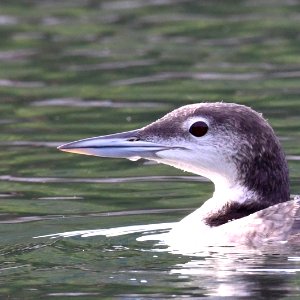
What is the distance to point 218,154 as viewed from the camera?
1066 centimetres

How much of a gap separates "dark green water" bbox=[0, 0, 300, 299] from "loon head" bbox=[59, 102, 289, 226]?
2.04 ft

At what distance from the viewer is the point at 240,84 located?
1633 centimetres

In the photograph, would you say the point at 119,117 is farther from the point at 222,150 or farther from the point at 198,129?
the point at 222,150

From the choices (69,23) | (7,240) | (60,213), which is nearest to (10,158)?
(60,213)

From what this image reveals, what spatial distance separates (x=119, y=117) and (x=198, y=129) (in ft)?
14.3

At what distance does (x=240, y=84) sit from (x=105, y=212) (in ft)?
16.4

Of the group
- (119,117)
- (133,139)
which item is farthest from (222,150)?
(119,117)

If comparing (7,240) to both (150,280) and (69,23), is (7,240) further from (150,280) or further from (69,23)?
(69,23)

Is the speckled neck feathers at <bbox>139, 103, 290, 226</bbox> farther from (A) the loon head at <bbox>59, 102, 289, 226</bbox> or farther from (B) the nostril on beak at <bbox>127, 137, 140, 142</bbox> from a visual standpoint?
(B) the nostril on beak at <bbox>127, 137, 140, 142</bbox>

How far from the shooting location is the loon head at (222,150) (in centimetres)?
1051

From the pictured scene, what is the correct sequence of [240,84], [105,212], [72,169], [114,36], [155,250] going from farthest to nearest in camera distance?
1. [114,36]
2. [240,84]
3. [72,169]
4. [105,212]
5. [155,250]

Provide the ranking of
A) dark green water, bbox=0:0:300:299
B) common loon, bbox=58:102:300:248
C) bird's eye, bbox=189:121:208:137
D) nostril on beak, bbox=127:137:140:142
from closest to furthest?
1. dark green water, bbox=0:0:300:299
2. common loon, bbox=58:102:300:248
3. bird's eye, bbox=189:121:208:137
4. nostril on beak, bbox=127:137:140:142

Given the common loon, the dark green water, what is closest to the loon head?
the common loon

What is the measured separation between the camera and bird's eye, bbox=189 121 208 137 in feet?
35.0
